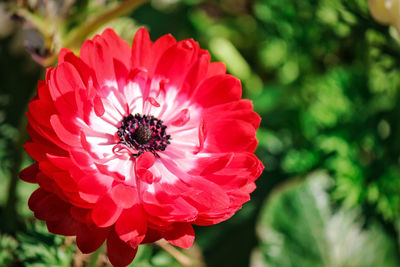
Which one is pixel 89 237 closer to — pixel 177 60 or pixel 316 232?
pixel 177 60

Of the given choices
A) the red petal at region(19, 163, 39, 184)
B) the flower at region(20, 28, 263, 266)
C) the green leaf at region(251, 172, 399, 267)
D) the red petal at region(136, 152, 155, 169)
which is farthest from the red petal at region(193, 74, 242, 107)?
the green leaf at region(251, 172, 399, 267)

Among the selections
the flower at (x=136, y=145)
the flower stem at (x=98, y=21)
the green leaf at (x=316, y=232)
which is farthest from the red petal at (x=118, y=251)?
the green leaf at (x=316, y=232)

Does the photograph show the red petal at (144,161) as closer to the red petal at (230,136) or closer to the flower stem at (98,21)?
the red petal at (230,136)

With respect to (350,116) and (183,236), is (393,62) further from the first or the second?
(183,236)

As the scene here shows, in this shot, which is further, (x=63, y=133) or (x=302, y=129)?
(x=302, y=129)

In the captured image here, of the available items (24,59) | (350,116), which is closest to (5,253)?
(24,59)

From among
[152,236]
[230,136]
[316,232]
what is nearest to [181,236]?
[152,236]
